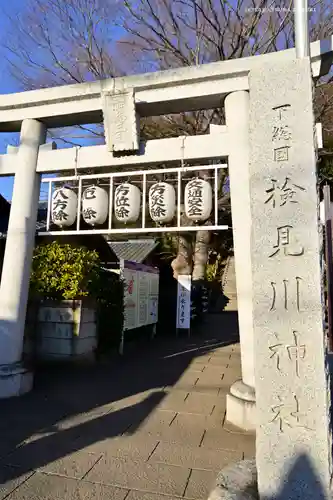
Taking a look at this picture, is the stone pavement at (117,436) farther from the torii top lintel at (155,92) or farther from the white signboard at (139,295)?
the torii top lintel at (155,92)

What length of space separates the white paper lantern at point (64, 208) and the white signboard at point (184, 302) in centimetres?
→ 755

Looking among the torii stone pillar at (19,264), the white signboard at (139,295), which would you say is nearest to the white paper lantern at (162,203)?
the torii stone pillar at (19,264)

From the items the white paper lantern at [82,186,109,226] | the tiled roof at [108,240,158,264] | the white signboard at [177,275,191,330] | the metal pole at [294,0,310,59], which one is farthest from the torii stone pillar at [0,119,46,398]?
the tiled roof at [108,240,158,264]

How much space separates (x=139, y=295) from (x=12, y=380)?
5425 mm

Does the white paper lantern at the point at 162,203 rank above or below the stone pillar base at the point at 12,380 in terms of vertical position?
above

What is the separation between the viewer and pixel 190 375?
748 cm

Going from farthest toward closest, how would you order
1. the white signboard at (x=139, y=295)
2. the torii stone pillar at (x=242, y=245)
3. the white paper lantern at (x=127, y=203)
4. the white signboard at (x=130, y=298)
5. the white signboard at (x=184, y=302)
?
the white signboard at (x=184, y=302) → the white signboard at (x=139, y=295) → the white signboard at (x=130, y=298) → the white paper lantern at (x=127, y=203) → the torii stone pillar at (x=242, y=245)

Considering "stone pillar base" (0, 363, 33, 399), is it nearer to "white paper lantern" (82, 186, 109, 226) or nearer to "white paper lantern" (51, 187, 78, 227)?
"white paper lantern" (51, 187, 78, 227)

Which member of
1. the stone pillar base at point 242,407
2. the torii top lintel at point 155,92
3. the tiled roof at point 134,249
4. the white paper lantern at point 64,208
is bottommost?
the stone pillar base at point 242,407

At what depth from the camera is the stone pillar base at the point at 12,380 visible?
553cm

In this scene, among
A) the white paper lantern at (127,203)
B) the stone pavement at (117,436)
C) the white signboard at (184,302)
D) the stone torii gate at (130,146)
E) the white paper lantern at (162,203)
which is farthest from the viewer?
the white signboard at (184,302)

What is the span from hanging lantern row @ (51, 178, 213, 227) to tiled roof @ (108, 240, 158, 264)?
9000 millimetres

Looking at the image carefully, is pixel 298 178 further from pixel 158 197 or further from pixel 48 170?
pixel 48 170

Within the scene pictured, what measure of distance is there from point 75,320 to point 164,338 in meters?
5.56
